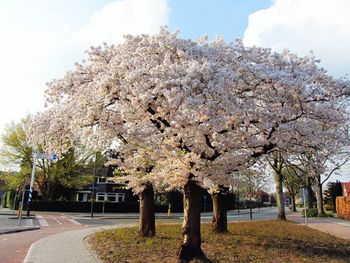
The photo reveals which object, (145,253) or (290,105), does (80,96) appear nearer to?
(145,253)

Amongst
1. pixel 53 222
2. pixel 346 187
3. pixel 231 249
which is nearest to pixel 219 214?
pixel 231 249

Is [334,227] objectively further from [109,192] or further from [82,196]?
[82,196]

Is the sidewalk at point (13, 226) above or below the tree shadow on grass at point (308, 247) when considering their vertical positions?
above

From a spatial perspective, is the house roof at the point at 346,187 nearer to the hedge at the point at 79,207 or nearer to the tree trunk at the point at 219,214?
the hedge at the point at 79,207

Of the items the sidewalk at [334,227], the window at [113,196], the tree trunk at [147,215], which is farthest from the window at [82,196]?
the tree trunk at [147,215]

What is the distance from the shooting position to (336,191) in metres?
53.9

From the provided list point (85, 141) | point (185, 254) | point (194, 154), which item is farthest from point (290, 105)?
point (85, 141)

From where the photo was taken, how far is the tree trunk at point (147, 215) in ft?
47.0

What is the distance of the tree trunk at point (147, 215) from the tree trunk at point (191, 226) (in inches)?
177

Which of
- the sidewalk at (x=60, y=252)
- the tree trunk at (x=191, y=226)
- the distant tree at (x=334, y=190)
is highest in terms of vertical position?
→ the distant tree at (x=334, y=190)

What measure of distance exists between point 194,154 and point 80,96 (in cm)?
421

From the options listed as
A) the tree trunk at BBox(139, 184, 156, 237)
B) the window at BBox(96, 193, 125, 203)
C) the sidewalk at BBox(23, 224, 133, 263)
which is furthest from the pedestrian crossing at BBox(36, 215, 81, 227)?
the window at BBox(96, 193, 125, 203)

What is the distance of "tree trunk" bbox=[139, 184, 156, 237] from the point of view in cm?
1432

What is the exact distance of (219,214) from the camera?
16.4 m
